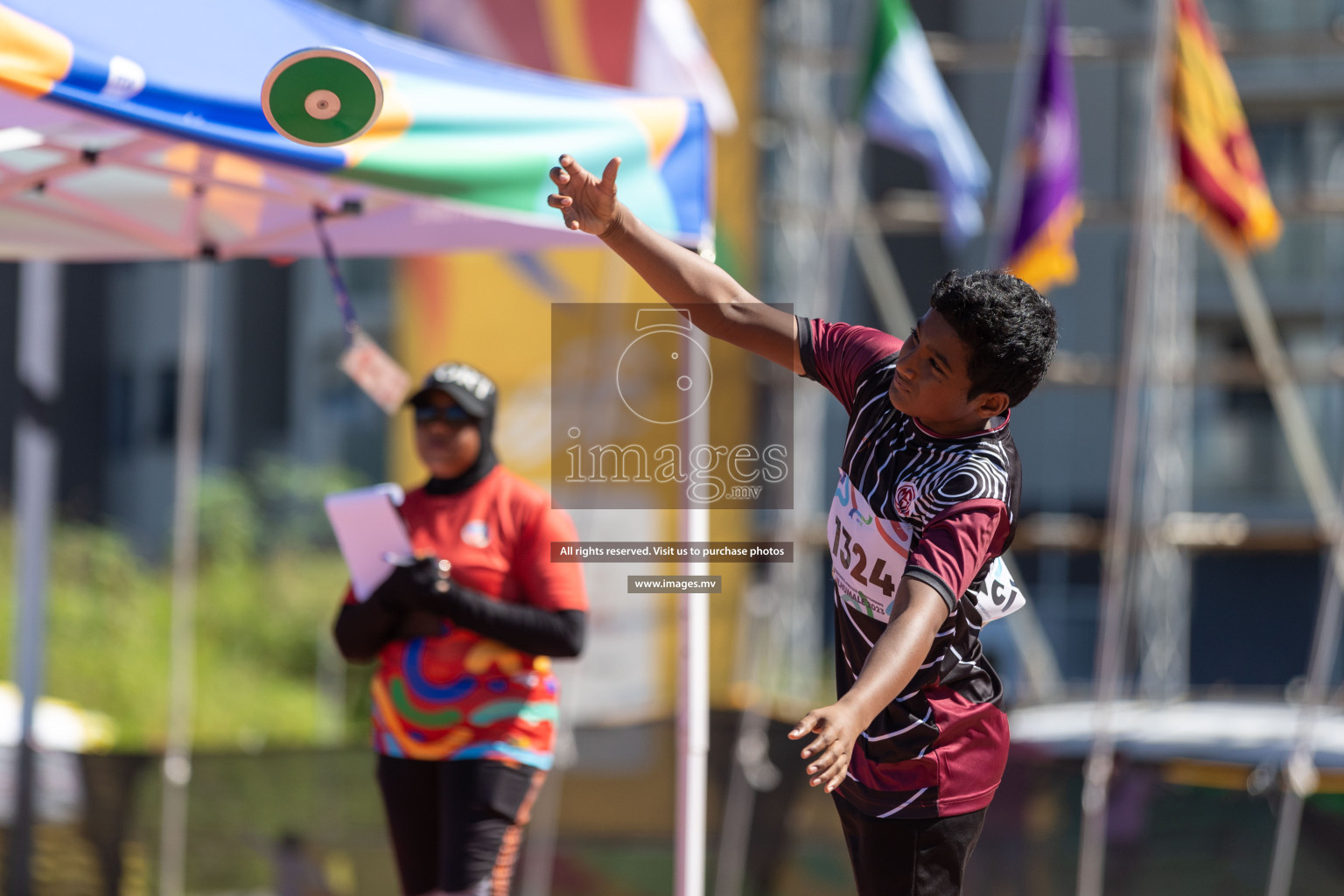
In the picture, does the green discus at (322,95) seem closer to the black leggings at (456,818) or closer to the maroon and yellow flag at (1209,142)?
the black leggings at (456,818)

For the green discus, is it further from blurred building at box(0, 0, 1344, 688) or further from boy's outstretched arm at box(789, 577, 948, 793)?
blurred building at box(0, 0, 1344, 688)

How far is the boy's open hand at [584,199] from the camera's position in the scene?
2.02 m

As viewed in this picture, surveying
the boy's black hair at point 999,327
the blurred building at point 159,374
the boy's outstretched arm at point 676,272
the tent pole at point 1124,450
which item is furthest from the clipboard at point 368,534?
the blurred building at point 159,374

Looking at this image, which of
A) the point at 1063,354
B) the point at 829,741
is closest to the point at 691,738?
the point at 829,741

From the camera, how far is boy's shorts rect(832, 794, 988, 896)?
6.65ft

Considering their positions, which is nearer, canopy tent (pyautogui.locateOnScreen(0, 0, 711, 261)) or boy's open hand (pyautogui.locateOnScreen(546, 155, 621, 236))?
boy's open hand (pyautogui.locateOnScreen(546, 155, 621, 236))

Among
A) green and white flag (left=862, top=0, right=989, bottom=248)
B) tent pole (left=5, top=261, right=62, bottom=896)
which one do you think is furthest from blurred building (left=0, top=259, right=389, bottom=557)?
tent pole (left=5, top=261, right=62, bottom=896)

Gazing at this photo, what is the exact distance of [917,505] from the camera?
1.88 m

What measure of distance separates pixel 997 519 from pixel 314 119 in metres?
1.38

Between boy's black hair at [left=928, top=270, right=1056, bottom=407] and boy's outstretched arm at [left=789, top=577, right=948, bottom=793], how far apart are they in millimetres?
311

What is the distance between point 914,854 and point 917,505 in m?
0.53

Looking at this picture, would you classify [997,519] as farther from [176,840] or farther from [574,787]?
[574,787]

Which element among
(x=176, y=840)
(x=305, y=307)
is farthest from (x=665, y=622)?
(x=305, y=307)

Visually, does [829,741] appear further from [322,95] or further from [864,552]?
[322,95]
